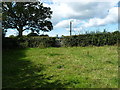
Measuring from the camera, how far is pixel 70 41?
1598cm

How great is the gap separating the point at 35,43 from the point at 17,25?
48.4 feet

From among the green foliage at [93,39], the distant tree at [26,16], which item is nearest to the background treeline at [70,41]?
the green foliage at [93,39]

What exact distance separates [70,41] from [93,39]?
2.53 meters

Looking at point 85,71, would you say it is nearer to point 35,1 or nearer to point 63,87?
point 63,87

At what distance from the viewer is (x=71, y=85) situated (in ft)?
13.0

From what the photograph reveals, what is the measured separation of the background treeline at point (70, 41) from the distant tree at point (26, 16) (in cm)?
1284

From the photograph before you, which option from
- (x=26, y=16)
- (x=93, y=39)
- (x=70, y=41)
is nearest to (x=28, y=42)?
(x=70, y=41)

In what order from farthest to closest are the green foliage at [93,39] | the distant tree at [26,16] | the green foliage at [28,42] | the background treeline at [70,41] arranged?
the distant tree at [26,16] → the green foliage at [28,42] → the background treeline at [70,41] → the green foliage at [93,39]

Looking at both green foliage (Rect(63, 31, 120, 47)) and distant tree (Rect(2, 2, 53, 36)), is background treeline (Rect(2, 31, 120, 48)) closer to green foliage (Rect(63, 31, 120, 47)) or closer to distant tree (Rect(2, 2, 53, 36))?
green foliage (Rect(63, 31, 120, 47))

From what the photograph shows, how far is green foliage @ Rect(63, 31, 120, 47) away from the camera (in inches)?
584

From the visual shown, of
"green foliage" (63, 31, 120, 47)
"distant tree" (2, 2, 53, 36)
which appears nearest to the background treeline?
"green foliage" (63, 31, 120, 47)

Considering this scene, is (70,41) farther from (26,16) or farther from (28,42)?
(26,16)

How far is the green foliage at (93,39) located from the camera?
48.7ft

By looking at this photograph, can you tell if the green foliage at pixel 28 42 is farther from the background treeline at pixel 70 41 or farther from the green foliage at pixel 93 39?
the green foliage at pixel 93 39
